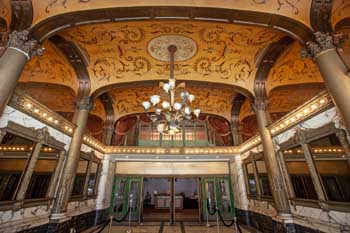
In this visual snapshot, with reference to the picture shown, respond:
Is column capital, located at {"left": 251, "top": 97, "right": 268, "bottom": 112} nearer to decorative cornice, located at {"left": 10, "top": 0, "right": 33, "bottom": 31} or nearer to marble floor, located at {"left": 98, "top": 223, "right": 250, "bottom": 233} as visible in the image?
marble floor, located at {"left": 98, "top": 223, "right": 250, "bottom": 233}

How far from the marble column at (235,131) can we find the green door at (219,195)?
5.42ft

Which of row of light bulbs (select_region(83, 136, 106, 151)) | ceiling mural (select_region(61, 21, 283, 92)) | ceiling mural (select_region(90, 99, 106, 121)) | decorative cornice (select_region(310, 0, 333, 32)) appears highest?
ceiling mural (select_region(61, 21, 283, 92))

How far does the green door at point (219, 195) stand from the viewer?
7.04 metres

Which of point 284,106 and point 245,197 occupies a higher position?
point 284,106

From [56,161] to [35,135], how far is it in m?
1.00

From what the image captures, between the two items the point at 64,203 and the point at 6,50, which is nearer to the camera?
the point at 6,50

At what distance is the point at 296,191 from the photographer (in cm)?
405

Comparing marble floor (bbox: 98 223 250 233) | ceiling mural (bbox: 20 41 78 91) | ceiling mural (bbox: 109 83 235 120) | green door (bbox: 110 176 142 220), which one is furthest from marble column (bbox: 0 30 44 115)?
green door (bbox: 110 176 142 220)

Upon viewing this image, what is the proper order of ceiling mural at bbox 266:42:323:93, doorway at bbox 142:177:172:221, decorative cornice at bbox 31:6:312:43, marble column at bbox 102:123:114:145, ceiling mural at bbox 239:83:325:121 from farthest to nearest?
doorway at bbox 142:177:172:221 → marble column at bbox 102:123:114:145 → ceiling mural at bbox 239:83:325:121 → ceiling mural at bbox 266:42:323:93 → decorative cornice at bbox 31:6:312:43

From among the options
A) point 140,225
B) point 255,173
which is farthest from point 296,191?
point 140,225

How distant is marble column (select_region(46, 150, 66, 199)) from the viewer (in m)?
4.19

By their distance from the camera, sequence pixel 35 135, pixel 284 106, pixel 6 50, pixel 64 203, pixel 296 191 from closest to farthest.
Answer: pixel 6 50
pixel 35 135
pixel 296 191
pixel 64 203
pixel 284 106

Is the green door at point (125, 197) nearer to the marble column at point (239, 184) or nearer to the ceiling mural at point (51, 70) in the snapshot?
the marble column at point (239, 184)

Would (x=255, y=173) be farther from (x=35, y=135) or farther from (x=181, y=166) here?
(x=35, y=135)
